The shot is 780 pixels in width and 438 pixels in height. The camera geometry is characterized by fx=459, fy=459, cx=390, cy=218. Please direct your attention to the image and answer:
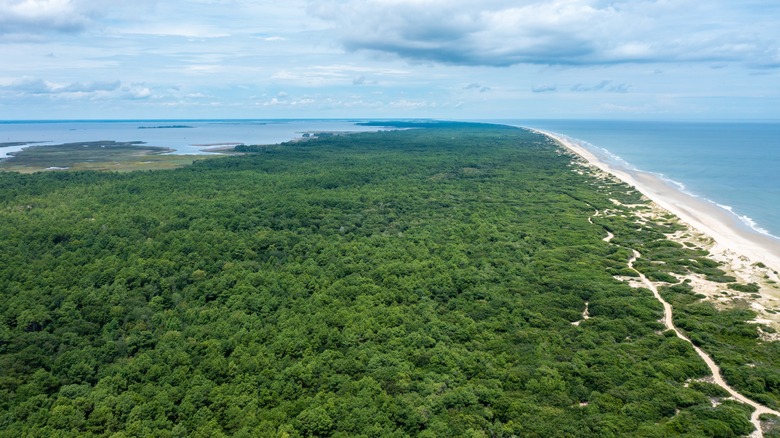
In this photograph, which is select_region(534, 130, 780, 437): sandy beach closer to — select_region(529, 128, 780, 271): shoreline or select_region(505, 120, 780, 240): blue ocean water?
select_region(529, 128, 780, 271): shoreline

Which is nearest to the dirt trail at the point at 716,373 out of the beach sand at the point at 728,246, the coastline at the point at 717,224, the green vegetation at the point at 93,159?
the beach sand at the point at 728,246

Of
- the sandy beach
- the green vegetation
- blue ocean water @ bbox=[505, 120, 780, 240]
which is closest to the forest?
the sandy beach

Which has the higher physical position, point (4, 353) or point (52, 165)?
point (52, 165)

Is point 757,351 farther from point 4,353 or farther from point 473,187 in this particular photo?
point 473,187

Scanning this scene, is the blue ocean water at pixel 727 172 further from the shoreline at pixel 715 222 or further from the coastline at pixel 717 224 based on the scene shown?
the coastline at pixel 717 224

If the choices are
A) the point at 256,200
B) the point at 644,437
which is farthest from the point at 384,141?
the point at 644,437

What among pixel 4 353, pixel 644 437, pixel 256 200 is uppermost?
pixel 256 200
